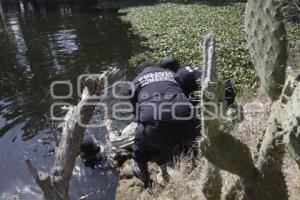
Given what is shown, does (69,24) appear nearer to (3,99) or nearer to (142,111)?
(3,99)

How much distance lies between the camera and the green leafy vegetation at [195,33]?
12820mm

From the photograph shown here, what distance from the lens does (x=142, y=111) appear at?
21.5 feet

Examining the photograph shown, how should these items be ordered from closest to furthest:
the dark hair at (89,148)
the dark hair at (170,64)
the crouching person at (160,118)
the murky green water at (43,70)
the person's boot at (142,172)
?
the crouching person at (160,118)
the person's boot at (142,172)
the dark hair at (170,64)
the murky green water at (43,70)
the dark hair at (89,148)

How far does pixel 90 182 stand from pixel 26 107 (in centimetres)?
492

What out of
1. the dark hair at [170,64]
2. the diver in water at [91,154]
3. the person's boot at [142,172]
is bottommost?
the diver in water at [91,154]

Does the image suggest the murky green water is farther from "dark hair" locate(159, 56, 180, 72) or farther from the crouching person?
"dark hair" locate(159, 56, 180, 72)

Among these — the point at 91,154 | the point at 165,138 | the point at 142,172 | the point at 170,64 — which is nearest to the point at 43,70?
the point at 91,154

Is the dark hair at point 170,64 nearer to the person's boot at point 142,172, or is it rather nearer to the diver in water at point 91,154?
the person's boot at point 142,172

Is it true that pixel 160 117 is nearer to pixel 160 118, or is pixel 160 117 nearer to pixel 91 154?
pixel 160 118

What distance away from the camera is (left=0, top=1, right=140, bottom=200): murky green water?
857 cm

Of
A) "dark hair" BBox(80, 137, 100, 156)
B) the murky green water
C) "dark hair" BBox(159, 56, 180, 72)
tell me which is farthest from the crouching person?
"dark hair" BBox(80, 137, 100, 156)

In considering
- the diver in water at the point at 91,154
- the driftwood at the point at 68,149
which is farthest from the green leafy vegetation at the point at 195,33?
the driftwood at the point at 68,149

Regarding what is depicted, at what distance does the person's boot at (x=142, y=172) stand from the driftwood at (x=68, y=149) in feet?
3.47

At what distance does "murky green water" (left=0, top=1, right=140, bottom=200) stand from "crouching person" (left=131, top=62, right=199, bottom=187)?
1759 mm
